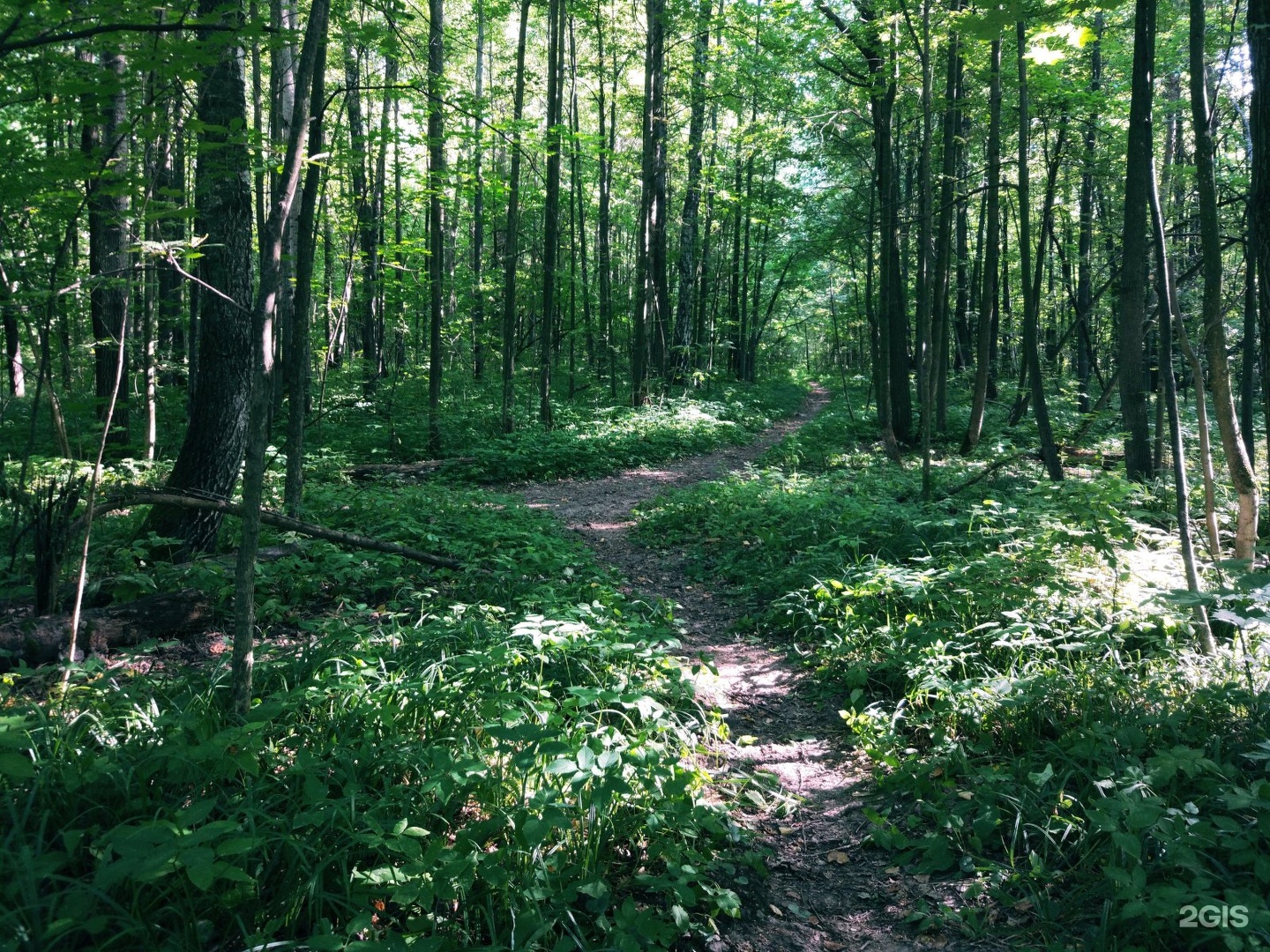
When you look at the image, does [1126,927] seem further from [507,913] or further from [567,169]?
[567,169]

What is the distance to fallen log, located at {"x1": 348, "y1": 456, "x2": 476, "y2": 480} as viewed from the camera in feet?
35.3

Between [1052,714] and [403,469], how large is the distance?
32.2ft

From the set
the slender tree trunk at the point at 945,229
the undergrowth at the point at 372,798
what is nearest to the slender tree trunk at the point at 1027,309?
the slender tree trunk at the point at 945,229

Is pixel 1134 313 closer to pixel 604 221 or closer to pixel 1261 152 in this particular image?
pixel 1261 152

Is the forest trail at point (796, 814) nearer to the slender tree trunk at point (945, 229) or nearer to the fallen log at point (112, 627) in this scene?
the fallen log at point (112, 627)

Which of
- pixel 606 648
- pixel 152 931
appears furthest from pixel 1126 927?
pixel 152 931

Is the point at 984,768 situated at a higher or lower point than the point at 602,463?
lower

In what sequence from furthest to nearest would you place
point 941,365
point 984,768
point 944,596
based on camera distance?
point 941,365 < point 944,596 < point 984,768

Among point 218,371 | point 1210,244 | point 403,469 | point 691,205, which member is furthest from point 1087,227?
point 218,371

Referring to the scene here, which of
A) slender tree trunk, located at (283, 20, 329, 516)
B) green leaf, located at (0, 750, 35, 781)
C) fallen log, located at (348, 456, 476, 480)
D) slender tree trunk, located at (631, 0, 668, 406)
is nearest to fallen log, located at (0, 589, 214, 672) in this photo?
green leaf, located at (0, 750, 35, 781)

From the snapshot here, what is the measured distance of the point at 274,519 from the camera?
17.4ft

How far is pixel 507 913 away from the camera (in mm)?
2324

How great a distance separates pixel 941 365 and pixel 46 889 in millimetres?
14883

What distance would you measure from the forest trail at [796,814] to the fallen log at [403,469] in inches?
217
